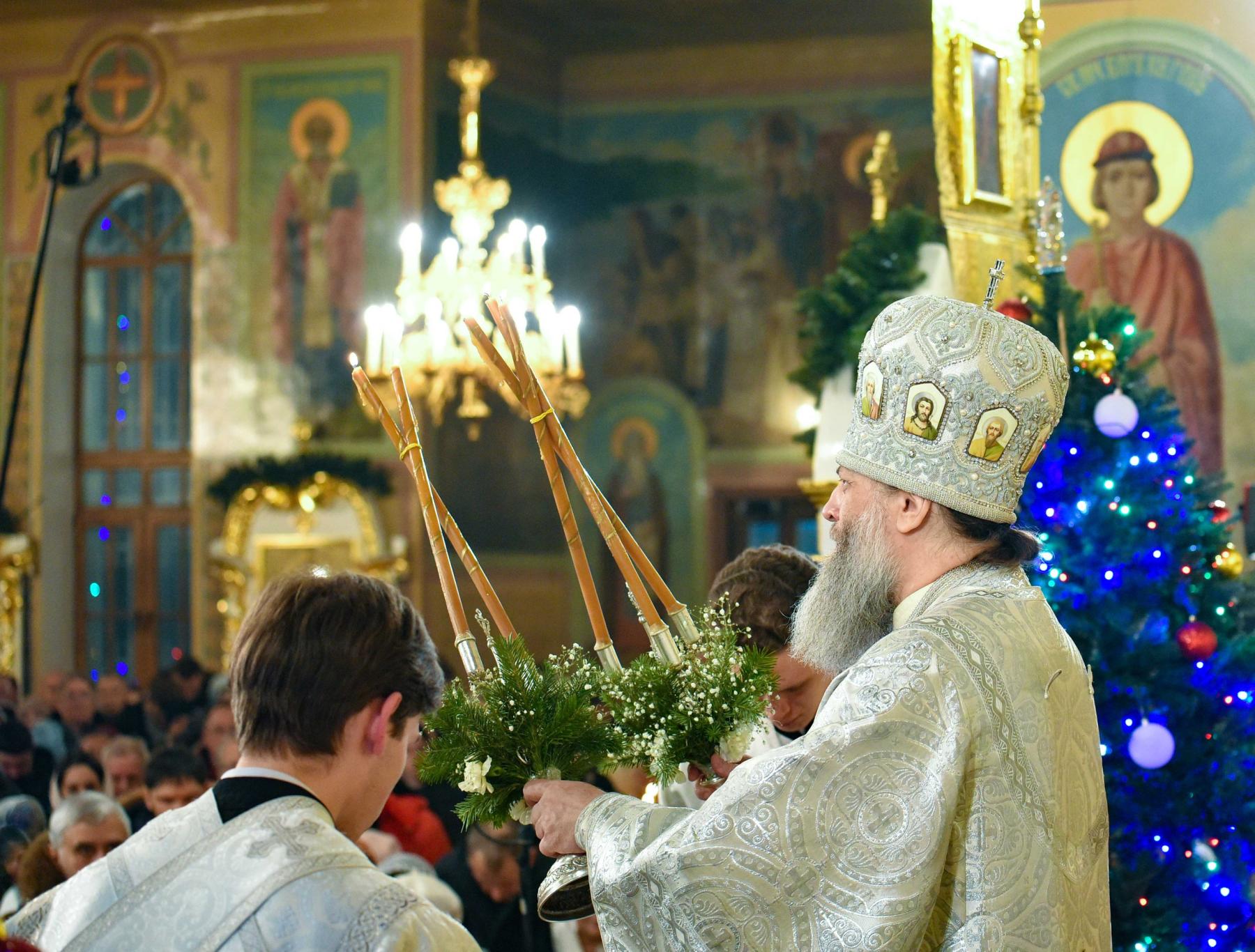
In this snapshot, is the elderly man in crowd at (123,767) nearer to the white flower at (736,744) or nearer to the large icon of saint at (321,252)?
the white flower at (736,744)

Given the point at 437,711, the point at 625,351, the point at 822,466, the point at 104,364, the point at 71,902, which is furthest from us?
the point at 625,351

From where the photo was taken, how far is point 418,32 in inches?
494

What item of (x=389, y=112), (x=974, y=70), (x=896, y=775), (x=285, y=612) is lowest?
(x=896, y=775)

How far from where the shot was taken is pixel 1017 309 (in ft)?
15.2

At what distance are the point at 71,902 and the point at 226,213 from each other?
1156cm

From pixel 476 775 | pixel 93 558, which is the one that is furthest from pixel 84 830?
pixel 93 558

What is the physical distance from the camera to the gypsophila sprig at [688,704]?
241 cm

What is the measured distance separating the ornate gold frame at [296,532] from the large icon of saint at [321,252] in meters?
0.73

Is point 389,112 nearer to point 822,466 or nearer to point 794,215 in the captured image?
point 794,215

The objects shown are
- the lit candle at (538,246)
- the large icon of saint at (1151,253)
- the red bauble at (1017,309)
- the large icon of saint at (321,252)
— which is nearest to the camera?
the red bauble at (1017,309)

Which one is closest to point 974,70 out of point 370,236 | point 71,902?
point 71,902

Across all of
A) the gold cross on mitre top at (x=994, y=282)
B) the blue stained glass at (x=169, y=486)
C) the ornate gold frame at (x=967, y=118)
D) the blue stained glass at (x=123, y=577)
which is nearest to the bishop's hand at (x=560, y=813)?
the gold cross on mitre top at (x=994, y=282)

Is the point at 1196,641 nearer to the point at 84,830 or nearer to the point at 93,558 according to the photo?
the point at 84,830

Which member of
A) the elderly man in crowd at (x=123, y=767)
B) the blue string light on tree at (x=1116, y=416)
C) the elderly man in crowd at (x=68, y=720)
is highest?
the blue string light on tree at (x=1116, y=416)
